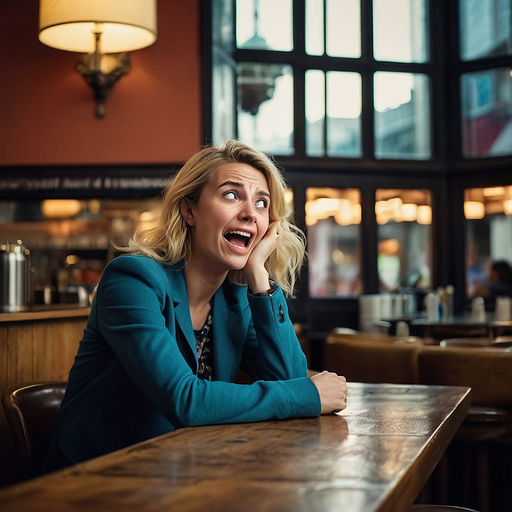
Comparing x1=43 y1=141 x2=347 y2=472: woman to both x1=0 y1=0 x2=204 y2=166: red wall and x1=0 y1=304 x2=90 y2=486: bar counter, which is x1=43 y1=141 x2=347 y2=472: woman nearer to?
x1=0 y1=304 x2=90 y2=486: bar counter

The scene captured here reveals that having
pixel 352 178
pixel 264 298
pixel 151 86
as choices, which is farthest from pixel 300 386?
pixel 352 178

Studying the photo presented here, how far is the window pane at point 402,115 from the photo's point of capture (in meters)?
8.03

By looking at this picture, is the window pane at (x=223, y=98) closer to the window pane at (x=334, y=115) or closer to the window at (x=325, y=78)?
the window at (x=325, y=78)

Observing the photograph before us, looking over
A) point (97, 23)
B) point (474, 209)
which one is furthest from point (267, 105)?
point (97, 23)

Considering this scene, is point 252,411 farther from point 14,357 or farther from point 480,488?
point 480,488

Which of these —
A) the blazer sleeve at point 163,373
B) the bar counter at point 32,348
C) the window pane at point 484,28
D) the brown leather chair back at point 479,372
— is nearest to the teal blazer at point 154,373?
the blazer sleeve at point 163,373

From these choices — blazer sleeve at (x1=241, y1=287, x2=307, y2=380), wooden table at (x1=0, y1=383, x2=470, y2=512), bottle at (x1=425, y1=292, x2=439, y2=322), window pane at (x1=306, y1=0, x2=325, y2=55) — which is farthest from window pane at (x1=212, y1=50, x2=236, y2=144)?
wooden table at (x1=0, y1=383, x2=470, y2=512)

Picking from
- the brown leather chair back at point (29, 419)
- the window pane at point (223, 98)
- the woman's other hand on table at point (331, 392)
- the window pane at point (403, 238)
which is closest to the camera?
the woman's other hand on table at point (331, 392)

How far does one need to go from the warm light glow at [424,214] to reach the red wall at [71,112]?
105 inches

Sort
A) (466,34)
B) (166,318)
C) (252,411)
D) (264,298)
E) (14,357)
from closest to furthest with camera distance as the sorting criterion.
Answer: (252,411) < (166,318) < (264,298) < (14,357) < (466,34)

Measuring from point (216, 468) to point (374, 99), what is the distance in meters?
7.24

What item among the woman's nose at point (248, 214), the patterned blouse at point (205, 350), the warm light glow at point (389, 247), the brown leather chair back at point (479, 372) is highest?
the warm light glow at point (389, 247)

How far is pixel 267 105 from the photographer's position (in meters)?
7.70

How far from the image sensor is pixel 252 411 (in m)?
1.64
